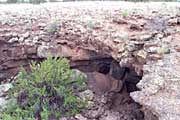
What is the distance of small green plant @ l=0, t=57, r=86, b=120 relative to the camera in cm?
575

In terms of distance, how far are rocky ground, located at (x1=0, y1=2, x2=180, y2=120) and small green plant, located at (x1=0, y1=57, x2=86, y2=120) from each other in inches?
11.4

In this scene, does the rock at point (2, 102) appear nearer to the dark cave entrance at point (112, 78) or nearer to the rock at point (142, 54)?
the dark cave entrance at point (112, 78)

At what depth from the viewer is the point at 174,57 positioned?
507 centimetres

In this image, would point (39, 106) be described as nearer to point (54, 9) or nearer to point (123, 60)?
point (123, 60)

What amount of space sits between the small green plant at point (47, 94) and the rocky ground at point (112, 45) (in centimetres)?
29

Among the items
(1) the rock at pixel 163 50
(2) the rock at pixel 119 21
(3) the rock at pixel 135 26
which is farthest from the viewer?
(2) the rock at pixel 119 21

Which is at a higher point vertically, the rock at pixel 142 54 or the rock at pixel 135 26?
the rock at pixel 135 26

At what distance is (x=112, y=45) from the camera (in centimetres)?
582

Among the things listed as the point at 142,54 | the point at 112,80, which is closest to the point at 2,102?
the point at 112,80

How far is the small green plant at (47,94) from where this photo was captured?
575cm

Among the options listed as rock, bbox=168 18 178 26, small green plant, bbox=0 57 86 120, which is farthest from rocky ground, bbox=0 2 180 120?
small green plant, bbox=0 57 86 120

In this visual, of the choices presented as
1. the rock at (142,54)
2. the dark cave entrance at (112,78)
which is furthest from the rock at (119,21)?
the rock at (142,54)

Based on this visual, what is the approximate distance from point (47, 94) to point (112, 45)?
1.20 metres

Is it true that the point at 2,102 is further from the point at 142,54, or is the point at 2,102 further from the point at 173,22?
the point at 173,22
